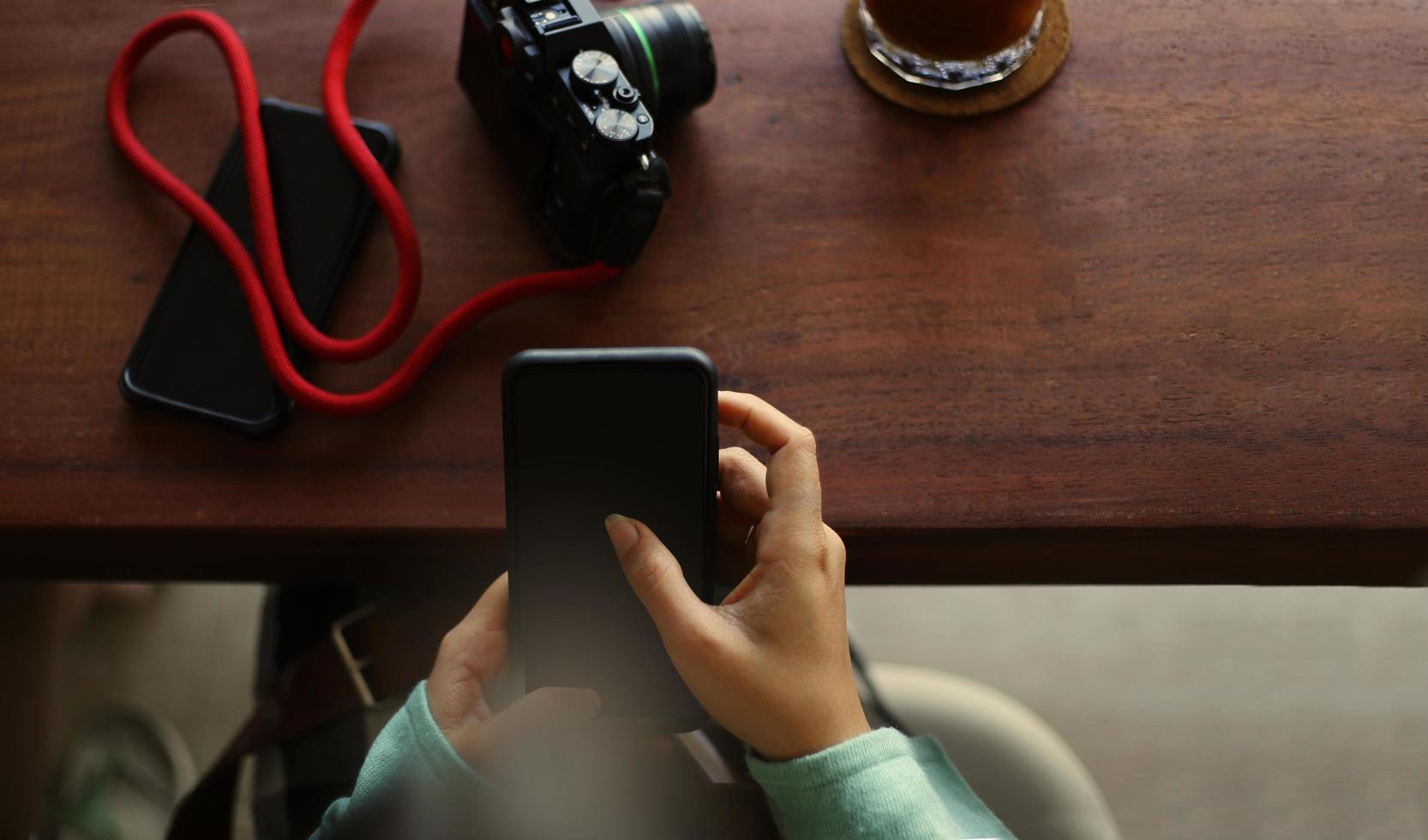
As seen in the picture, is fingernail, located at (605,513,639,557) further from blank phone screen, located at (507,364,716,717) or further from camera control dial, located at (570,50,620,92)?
camera control dial, located at (570,50,620,92)

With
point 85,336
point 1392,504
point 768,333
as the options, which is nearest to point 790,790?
point 768,333

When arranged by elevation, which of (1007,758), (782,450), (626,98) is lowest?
(1007,758)

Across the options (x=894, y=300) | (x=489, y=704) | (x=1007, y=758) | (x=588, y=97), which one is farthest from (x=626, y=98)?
(x=1007, y=758)

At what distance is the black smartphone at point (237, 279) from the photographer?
55 cm

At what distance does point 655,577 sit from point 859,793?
131 mm

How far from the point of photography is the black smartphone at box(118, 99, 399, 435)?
1.80 feet

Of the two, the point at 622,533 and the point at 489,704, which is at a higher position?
the point at 622,533

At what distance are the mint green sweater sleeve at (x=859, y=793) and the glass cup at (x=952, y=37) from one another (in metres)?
0.37

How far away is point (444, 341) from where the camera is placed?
546 mm

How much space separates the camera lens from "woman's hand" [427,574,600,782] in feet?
0.89

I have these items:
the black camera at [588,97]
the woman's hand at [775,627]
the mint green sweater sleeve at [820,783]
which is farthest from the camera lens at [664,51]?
the mint green sweater sleeve at [820,783]

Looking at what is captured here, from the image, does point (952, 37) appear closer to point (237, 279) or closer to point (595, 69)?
point (595, 69)

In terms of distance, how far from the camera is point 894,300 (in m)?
0.56

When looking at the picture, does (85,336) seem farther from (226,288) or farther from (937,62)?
(937,62)
